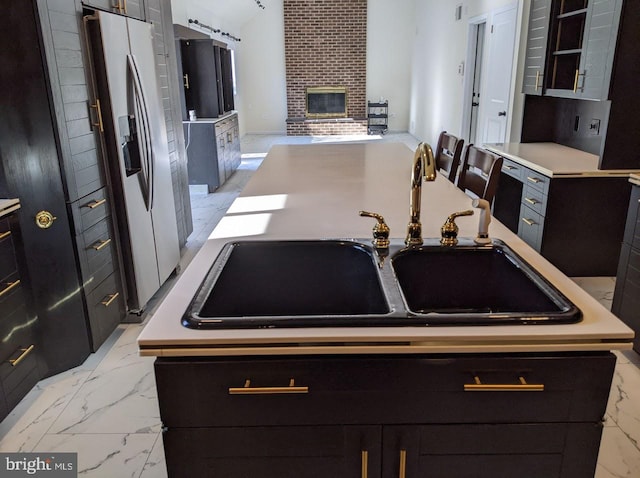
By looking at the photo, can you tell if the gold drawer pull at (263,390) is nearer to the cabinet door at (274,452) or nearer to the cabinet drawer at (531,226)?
the cabinet door at (274,452)

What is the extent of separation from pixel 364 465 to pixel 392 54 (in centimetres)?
1062

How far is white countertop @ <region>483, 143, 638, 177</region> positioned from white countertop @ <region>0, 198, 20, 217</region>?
8.77 ft

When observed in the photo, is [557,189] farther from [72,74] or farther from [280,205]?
[72,74]

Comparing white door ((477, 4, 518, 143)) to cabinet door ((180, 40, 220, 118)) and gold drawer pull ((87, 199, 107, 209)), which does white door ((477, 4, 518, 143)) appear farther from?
gold drawer pull ((87, 199, 107, 209))

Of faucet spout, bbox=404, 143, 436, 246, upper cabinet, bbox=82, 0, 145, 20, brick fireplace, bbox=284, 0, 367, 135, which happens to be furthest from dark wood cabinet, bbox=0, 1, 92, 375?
brick fireplace, bbox=284, 0, 367, 135

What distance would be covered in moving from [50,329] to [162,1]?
231 cm

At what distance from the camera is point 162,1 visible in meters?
3.37

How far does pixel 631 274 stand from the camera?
2.34m

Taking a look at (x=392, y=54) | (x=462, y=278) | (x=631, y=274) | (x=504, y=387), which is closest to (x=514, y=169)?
(x=631, y=274)

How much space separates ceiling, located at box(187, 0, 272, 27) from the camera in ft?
23.7

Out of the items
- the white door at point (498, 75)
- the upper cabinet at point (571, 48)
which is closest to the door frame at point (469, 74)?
the white door at point (498, 75)

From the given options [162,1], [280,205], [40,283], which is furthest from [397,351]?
[162,1]

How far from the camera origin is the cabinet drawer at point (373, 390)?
978mm

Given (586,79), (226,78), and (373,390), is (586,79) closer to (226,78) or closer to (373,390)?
(373,390)
